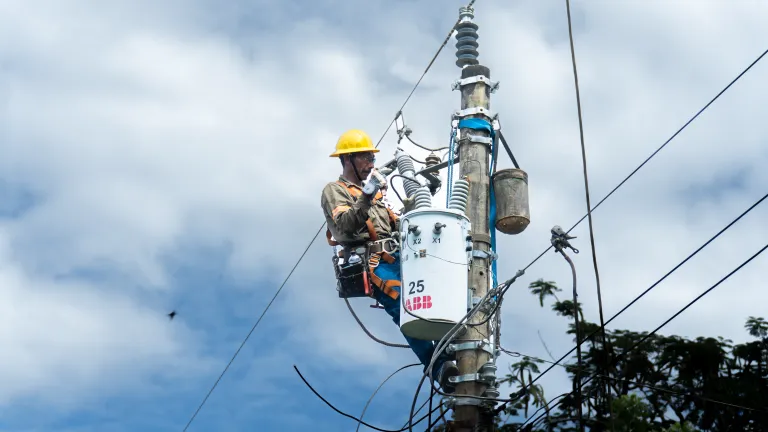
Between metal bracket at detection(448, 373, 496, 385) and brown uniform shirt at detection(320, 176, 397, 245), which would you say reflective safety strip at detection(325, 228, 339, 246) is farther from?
metal bracket at detection(448, 373, 496, 385)

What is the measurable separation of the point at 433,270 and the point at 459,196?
2.08 ft

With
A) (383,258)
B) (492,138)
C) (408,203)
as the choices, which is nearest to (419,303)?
(383,258)

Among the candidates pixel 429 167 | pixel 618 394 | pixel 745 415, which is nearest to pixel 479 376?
pixel 429 167

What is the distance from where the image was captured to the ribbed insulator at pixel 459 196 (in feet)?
21.9

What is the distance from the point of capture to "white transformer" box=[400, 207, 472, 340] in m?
6.30

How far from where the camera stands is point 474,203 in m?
6.96

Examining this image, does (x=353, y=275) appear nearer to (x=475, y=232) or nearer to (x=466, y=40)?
(x=475, y=232)

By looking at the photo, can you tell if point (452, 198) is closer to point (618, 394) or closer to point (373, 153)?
point (373, 153)

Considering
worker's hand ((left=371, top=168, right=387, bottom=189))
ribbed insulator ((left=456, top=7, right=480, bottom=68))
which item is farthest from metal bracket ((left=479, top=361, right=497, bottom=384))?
ribbed insulator ((left=456, top=7, right=480, bottom=68))

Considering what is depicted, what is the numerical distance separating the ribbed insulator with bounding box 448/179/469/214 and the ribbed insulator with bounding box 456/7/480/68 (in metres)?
1.23

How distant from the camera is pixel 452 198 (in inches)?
264

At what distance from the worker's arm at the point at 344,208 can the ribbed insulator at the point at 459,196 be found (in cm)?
59

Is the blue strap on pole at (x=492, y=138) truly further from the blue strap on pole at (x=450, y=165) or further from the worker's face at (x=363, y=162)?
the worker's face at (x=363, y=162)

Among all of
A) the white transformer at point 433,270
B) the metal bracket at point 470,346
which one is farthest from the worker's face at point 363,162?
the metal bracket at point 470,346
